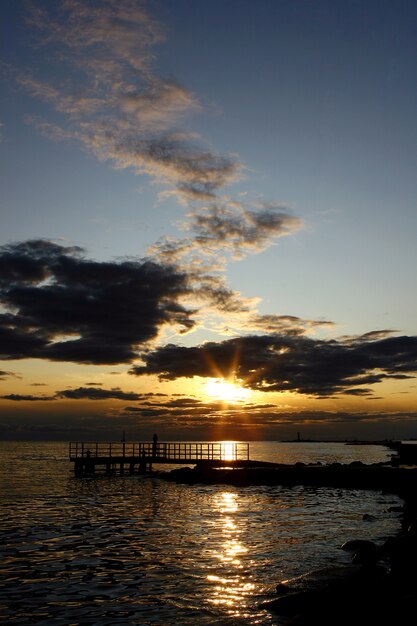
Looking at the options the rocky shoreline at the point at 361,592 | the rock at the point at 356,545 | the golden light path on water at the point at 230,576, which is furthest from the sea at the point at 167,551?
the rocky shoreline at the point at 361,592

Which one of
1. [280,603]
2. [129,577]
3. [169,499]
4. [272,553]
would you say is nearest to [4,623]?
[129,577]

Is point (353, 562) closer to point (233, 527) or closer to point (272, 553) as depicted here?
point (272, 553)

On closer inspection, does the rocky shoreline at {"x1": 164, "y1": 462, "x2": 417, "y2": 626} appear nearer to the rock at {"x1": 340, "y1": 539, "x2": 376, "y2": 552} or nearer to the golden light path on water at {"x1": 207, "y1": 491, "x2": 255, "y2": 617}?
the rock at {"x1": 340, "y1": 539, "x2": 376, "y2": 552}

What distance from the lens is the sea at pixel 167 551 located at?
54.2 ft

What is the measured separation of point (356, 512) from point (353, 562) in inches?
690

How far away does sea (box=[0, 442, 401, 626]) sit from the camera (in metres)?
16.5

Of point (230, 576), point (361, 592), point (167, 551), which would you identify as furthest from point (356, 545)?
point (361, 592)

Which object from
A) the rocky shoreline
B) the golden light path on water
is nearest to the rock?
the rocky shoreline

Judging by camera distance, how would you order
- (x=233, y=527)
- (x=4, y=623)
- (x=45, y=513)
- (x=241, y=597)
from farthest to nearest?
(x=45, y=513) → (x=233, y=527) → (x=241, y=597) → (x=4, y=623)

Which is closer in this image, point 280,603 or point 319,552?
point 280,603

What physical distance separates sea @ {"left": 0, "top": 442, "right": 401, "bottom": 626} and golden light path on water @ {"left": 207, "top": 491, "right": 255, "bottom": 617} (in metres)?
0.04

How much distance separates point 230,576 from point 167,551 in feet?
18.0

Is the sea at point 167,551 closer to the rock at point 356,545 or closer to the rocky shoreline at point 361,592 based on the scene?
the rock at point 356,545

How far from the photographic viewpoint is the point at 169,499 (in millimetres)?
47125
